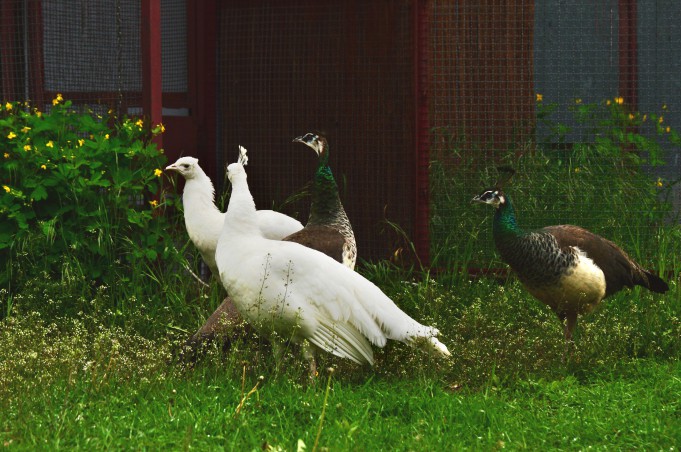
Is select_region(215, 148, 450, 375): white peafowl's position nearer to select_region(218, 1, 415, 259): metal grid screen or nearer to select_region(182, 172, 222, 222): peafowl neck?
select_region(182, 172, 222, 222): peafowl neck

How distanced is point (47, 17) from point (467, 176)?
333 centimetres

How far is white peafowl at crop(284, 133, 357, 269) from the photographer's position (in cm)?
603

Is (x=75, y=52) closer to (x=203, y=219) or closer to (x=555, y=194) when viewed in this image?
(x=203, y=219)

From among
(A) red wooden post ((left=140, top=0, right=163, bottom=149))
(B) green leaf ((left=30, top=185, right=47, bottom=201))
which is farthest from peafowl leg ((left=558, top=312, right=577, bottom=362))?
(B) green leaf ((left=30, top=185, right=47, bottom=201))

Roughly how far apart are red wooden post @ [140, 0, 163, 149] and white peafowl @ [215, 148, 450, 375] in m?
2.12

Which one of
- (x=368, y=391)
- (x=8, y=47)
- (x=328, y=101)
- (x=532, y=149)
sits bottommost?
(x=368, y=391)

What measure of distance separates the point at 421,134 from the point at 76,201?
2285mm

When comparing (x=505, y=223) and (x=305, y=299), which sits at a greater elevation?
(x=505, y=223)

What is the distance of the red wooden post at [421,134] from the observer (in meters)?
7.27

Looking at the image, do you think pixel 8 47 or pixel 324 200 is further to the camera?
pixel 8 47

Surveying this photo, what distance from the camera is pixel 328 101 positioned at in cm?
771

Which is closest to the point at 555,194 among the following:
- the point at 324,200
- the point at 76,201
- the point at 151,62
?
the point at 324,200

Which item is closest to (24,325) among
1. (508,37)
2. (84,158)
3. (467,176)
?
(84,158)

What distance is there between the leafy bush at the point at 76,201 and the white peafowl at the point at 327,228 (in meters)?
1.00
